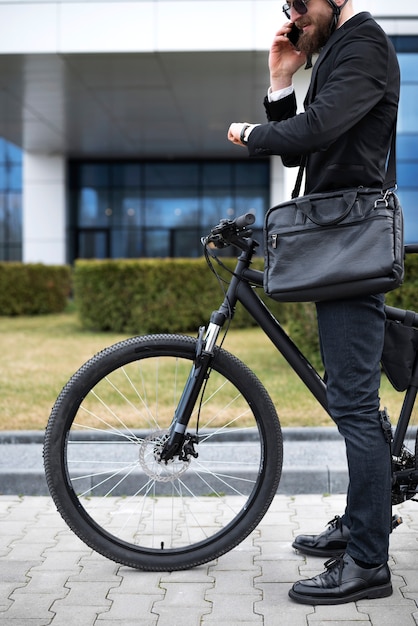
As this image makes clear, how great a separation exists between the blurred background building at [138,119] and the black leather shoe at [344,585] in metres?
8.84

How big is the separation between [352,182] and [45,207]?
22.3 meters

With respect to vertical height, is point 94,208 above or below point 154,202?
below

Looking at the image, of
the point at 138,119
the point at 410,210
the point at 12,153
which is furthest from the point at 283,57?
the point at 12,153

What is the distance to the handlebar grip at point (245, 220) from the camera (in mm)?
2791

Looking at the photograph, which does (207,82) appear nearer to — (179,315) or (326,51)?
(179,315)

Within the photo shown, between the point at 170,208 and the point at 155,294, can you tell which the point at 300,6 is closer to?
the point at 155,294

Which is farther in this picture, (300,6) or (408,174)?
(408,174)

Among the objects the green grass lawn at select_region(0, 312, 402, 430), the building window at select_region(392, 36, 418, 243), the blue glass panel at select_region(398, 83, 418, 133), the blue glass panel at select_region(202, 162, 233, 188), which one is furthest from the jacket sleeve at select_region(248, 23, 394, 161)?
the blue glass panel at select_region(202, 162, 233, 188)

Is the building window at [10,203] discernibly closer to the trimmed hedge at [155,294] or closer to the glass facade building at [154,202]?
the glass facade building at [154,202]

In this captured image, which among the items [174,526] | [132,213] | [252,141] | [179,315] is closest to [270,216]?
[252,141]

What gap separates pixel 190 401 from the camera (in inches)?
115

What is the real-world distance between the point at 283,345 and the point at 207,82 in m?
13.1

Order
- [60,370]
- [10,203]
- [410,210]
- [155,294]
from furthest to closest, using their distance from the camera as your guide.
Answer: [10,203]
[410,210]
[155,294]
[60,370]

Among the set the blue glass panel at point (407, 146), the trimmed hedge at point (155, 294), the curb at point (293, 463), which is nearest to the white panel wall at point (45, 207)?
the trimmed hedge at point (155, 294)
